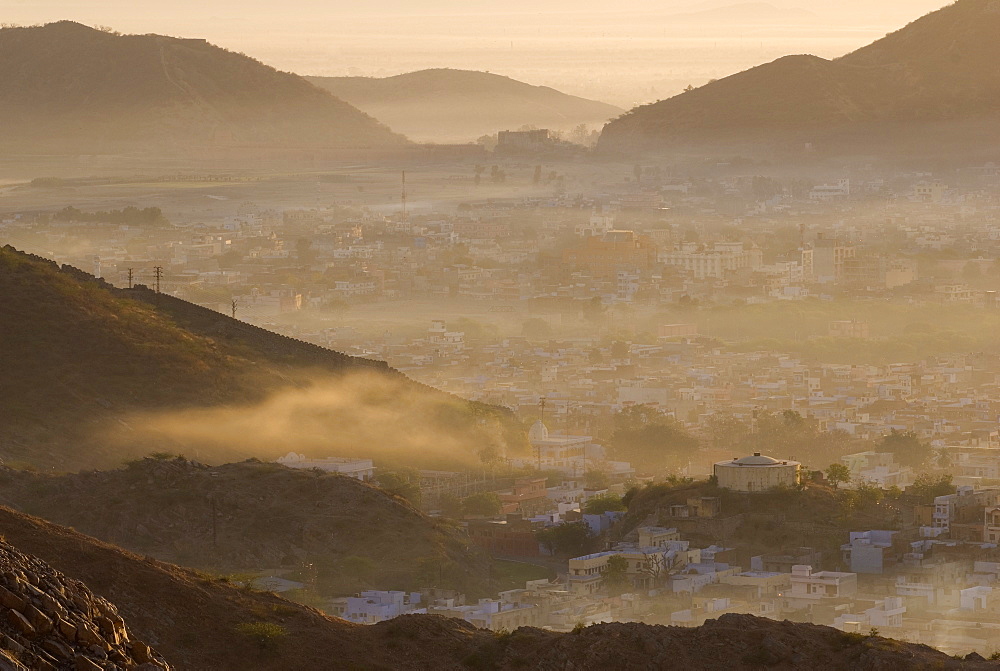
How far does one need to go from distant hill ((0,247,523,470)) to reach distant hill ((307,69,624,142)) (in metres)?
147

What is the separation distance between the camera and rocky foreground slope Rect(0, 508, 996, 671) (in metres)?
15.7

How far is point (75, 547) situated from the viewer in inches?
642

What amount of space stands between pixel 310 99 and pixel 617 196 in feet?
114

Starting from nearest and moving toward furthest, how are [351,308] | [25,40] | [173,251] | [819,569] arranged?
[819,569]
[351,308]
[173,251]
[25,40]

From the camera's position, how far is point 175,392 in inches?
1403

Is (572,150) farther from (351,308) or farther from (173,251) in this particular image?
(351,308)

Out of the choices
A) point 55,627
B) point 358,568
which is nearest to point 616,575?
point 358,568

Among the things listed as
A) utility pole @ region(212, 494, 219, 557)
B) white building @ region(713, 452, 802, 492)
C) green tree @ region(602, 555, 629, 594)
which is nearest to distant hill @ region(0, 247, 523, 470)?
utility pole @ region(212, 494, 219, 557)

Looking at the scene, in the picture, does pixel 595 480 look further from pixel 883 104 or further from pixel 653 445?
pixel 883 104

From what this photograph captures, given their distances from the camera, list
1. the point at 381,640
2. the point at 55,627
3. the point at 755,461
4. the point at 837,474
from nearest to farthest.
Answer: the point at 55,627 < the point at 381,640 < the point at 755,461 < the point at 837,474

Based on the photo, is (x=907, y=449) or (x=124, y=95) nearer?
(x=907, y=449)

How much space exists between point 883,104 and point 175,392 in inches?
4728

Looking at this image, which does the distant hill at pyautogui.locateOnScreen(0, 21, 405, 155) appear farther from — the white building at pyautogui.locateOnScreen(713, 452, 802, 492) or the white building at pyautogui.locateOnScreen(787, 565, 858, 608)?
the white building at pyautogui.locateOnScreen(787, 565, 858, 608)

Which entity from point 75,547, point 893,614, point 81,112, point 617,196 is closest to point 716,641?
point 75,547
